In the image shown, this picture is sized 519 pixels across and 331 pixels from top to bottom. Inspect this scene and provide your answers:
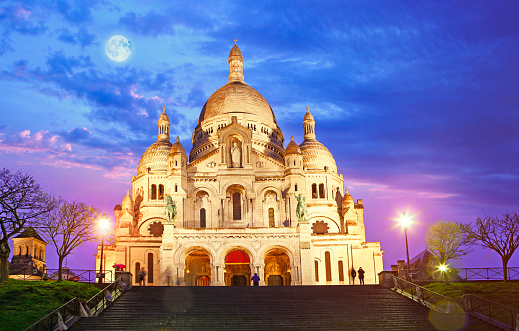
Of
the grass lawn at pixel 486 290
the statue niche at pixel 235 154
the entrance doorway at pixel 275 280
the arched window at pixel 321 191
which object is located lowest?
the grass lawn at pixel 486 290

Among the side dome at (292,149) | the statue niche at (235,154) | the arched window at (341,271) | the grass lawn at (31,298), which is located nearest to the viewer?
the grass lawn at (31,298)

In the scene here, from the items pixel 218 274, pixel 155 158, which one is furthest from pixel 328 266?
pixel 155 158

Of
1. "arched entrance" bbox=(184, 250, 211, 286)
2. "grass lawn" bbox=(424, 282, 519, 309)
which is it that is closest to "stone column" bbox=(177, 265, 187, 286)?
"arched entrance" bbox=(184, 250, 211, 286)

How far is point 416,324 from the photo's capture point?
32.0 metres

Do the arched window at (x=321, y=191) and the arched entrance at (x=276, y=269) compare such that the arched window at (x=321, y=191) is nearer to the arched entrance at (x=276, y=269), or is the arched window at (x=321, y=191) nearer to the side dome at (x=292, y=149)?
the side dome at (x=292, y=149)

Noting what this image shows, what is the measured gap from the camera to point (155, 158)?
78312 millimetres

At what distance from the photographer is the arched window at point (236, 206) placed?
6269 centimetres

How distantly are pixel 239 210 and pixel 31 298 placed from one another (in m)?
30.8

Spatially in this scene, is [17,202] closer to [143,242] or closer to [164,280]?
[164,280]

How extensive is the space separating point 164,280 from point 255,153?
61.0 feet

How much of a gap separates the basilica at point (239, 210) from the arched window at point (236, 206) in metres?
0.11

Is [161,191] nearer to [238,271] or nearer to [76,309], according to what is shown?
[238,271]

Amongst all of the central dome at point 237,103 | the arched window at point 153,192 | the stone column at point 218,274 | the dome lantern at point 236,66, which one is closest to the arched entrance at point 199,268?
the stone column at point 218,274

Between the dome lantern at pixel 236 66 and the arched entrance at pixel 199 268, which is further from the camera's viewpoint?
the dome lantern at pixel 236 66
